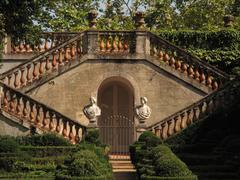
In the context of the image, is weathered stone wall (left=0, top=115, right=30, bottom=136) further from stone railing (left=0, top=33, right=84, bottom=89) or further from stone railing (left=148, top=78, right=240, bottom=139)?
stone railing (left=148, top=78, right=240, bottom=139)

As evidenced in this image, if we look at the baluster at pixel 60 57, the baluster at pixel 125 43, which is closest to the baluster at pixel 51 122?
the baluster at pixel 60 57

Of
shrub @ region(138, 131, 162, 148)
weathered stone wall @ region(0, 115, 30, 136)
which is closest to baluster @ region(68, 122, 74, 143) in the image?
weathered stone wall @ region(0, 115, 30, 136)

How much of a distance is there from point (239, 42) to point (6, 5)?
42.8 feet

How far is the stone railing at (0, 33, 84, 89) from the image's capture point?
905 inches

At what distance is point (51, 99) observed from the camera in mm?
Result: 24125

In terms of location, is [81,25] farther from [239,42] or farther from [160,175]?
[160,175]

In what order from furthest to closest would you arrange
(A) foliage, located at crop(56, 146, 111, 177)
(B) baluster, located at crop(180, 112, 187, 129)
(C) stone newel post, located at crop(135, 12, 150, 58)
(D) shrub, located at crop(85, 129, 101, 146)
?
(C) stone newel post, located at crop(135, 12, 150, 58) → (B) baluster, located at crop(180, 112, 187, 129) → (D) shrub, located at crop(85, 129, 101, 146) → (A) foliage, located at crop(56, 146, 111, 177)

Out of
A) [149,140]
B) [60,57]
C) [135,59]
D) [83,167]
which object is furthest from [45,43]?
[83,167]

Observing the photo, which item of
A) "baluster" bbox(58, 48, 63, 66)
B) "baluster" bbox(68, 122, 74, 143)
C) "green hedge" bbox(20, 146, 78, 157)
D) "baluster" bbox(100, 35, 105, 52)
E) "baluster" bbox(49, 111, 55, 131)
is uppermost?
"baluster" bbox(100, 35, 105, 52)

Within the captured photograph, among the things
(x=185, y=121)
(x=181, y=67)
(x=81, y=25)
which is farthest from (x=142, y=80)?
(x=81, y=25)

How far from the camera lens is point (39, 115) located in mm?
21391

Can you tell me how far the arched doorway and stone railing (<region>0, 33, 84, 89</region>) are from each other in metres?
2.11

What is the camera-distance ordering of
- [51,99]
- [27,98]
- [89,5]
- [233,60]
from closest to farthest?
[27,98] < [51,99] < [233,60] < [89,5]

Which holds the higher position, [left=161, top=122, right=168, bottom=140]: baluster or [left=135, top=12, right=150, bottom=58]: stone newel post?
[left=135, top=12, right=150, bottom=58]: stone newel post
